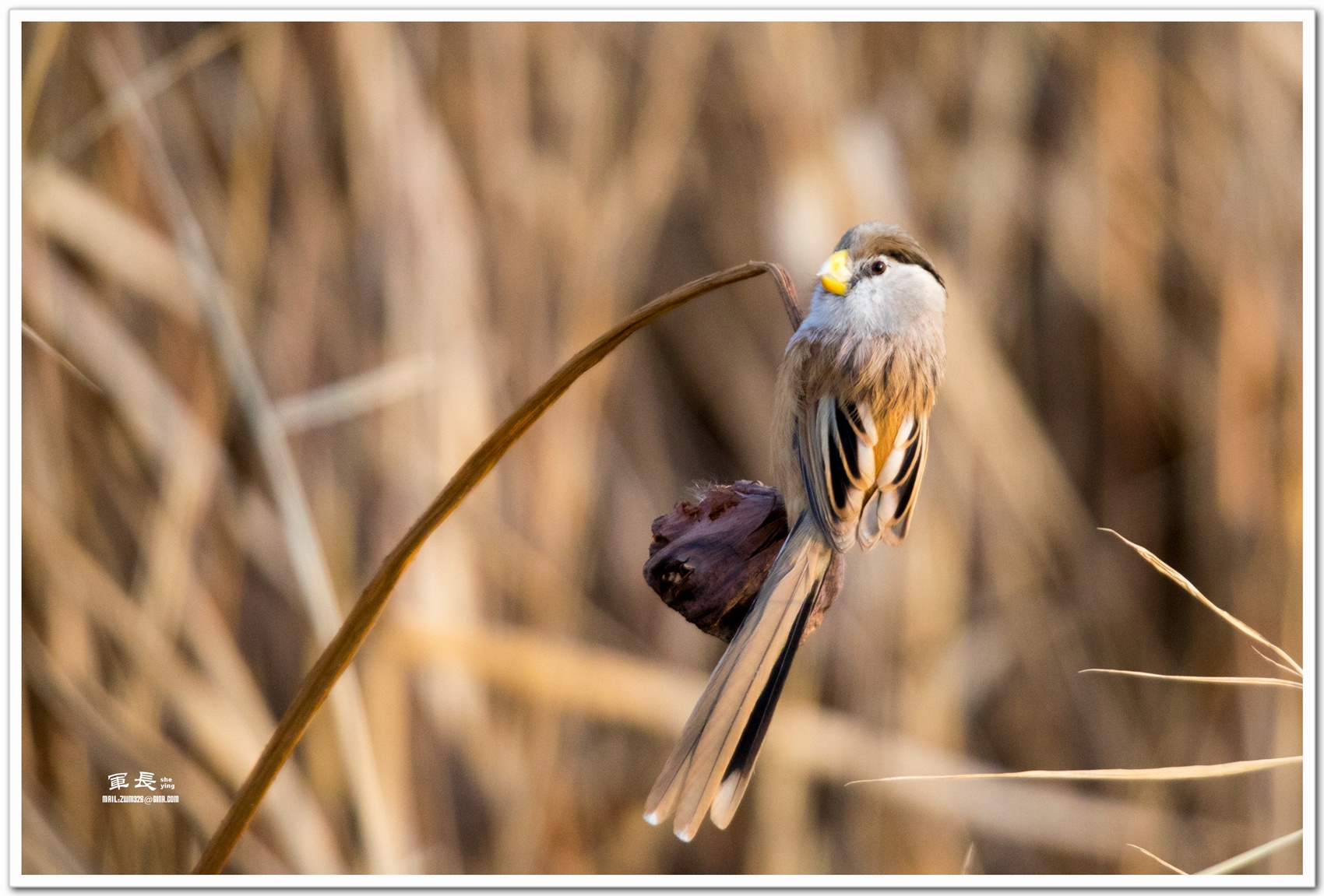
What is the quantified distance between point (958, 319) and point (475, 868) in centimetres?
177

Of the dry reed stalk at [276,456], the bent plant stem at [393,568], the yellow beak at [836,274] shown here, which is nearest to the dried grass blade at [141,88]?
the dry reed stalk at [276,456]

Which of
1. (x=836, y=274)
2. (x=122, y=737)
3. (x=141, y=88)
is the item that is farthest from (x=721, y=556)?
(x=141, y=88)

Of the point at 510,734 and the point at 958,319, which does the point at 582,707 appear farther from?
the point at 958,319

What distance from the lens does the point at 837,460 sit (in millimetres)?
1172

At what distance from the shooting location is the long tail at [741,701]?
3.24ft

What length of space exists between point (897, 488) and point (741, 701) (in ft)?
1.07

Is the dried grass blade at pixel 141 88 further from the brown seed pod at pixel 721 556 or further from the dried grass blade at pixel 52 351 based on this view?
the brown seed pod at pixel 721 556

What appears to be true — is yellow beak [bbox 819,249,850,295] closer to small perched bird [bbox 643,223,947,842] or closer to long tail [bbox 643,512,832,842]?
small perched bird [bbox 643,223,947,842]

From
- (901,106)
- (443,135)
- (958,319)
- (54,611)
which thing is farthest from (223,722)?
(901,106)

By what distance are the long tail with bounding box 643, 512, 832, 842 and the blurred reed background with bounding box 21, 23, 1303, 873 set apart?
1136 millimetres

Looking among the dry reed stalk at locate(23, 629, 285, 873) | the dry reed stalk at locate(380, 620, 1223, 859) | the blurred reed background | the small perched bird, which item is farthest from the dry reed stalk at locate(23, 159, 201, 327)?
the small perched bird

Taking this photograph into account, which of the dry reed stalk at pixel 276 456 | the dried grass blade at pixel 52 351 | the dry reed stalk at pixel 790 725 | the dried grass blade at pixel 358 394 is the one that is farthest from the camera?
the dry reed stalk at pixel 790 725

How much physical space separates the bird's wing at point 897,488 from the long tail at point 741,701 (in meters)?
0.14

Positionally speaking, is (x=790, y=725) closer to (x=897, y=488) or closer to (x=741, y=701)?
(x=897, y=488)
